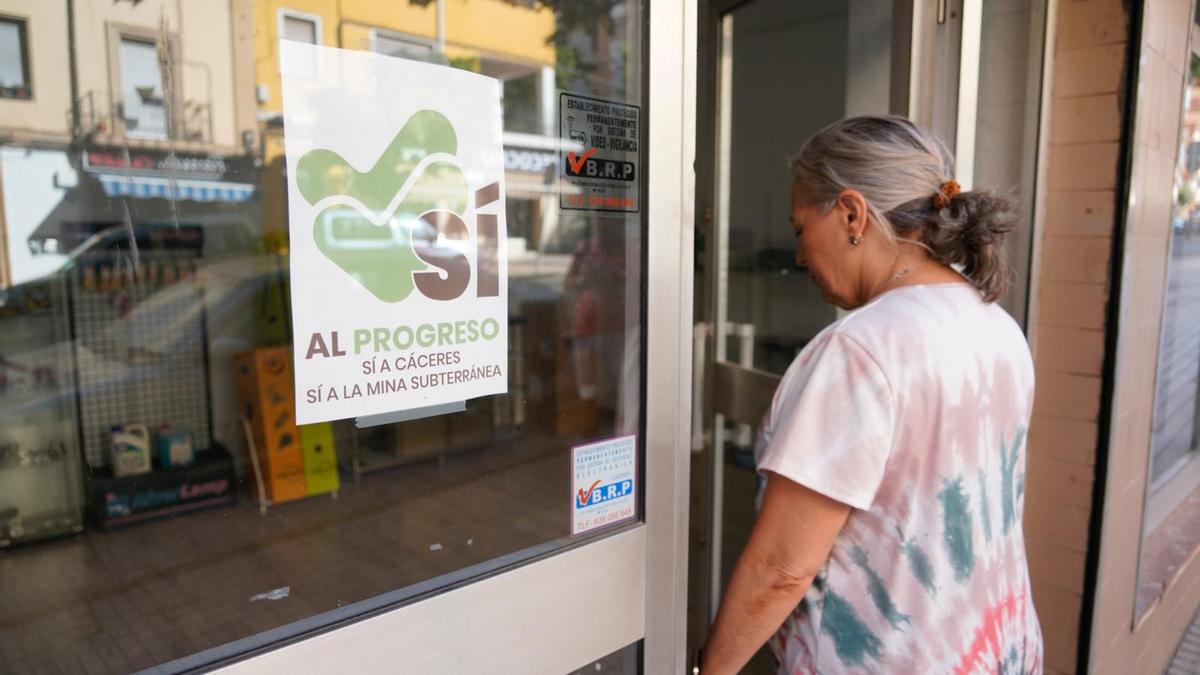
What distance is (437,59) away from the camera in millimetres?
1012

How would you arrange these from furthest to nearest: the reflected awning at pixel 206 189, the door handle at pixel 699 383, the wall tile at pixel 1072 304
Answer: the reflected awning at pixel 206 189 → the door handle at pixel 699 383 → the wall tile at pixel 1072 304

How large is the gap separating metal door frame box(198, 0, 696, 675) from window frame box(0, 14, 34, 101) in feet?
5.85

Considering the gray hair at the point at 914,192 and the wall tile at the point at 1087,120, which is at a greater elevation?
the wall tile at the point at 1087,120

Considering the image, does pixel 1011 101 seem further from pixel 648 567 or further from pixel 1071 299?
pixel 648 567

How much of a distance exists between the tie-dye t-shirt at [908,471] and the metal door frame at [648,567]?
0.70 ft

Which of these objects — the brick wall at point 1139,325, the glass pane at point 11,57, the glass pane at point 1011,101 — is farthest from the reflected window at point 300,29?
the brick wall at point 1139,325

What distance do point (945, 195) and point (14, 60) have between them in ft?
10.5

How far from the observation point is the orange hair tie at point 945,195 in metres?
1.19

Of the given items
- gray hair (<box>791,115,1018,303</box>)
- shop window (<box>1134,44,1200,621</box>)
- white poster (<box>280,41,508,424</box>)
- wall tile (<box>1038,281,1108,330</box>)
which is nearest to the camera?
white poster (<box>280,41,508,424</box>)

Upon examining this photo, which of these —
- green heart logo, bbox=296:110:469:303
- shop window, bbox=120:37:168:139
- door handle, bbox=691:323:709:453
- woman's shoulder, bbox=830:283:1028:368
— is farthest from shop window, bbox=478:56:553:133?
shop window, bbox=120:37:168:139

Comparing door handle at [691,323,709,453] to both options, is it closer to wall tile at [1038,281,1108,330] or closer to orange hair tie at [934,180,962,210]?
wall tile at [1038,281,1108,330]

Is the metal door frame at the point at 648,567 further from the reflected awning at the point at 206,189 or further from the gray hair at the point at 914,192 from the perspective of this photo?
the reflected awning at the point at 206,189

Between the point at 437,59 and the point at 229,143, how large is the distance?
135 inches

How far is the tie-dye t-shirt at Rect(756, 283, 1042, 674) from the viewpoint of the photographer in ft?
3.54
